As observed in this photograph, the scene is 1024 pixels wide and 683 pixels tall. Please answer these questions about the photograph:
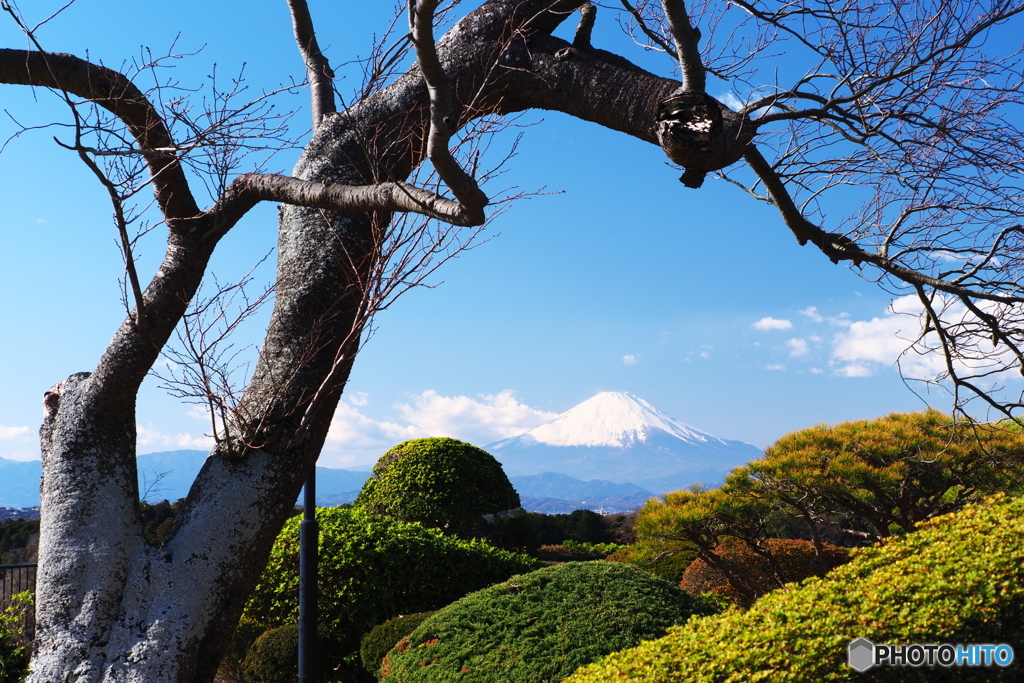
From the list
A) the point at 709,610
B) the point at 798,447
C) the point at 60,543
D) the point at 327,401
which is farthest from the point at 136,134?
A: the point at 798,447

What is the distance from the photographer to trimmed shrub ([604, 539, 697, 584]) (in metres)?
8.97

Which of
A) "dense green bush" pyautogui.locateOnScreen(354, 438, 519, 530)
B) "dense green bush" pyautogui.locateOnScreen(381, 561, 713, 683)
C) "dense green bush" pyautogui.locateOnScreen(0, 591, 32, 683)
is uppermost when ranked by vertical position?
"dense green bush" pyautogui.locateOnScreen(354, 438, 519, 530)

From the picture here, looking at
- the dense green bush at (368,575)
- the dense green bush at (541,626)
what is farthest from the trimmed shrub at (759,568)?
the dense green bush at (541,626)

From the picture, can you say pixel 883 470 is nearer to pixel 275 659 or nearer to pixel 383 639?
pixel 383 639

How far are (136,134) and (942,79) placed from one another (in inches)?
182

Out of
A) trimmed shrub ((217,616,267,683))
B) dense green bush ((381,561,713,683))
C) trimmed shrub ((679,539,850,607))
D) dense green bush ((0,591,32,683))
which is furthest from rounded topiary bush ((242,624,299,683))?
trimmed shrub ((679,539,850,607))

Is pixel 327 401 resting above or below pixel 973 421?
below

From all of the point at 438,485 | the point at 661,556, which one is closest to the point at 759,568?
the point at 661,556

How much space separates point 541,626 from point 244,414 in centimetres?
275

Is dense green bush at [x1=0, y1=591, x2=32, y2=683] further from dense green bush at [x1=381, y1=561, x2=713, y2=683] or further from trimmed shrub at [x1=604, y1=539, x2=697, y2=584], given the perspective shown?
trimmed shrub at [x1=604, y1=539, x2=697, y2=584]

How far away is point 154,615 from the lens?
3.71m

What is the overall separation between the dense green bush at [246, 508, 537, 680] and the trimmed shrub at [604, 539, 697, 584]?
1.82 m

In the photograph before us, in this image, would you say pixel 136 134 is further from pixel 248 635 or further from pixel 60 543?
pixel 248 635

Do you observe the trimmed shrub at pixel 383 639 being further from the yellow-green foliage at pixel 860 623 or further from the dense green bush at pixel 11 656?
the yellow-green foliage at pixel 860 623
